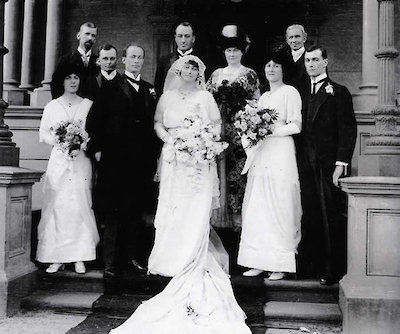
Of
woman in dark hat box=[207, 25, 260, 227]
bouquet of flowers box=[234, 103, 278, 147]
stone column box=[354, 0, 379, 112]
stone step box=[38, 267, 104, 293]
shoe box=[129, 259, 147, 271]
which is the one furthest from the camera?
stone column box=[354, 0, 379, 112]

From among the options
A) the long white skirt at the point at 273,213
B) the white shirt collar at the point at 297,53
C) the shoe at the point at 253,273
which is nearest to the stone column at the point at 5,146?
the long white skirt at the point at 273,213

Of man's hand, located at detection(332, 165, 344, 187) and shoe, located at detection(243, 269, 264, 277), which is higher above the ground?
man's hand, located at detection(332, 165, 344, 187)

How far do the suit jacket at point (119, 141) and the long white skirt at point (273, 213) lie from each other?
1.29m

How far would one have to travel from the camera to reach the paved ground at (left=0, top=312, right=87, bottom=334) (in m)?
5.01

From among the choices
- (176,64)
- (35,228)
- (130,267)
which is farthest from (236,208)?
(35,228)

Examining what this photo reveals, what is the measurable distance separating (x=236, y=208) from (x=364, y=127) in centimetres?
245

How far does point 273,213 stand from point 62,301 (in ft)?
7.47

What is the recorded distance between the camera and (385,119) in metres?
5.24

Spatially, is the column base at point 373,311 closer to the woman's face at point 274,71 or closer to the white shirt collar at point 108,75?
the woman's face at point 274,71

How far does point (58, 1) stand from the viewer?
9828 millimetres

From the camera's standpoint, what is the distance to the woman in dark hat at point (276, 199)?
5.45 m

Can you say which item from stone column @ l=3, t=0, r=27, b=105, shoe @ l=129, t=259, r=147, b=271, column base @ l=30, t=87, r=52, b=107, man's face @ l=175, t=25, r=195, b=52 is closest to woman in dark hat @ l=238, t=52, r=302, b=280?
shoe @ l=129, t=259, r=147, b=271

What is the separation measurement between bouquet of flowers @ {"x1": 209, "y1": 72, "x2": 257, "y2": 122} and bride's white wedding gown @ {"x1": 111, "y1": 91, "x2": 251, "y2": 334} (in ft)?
1.18

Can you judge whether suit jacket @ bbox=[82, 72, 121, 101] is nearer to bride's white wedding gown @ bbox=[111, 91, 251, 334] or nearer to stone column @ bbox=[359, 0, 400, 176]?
bride's white wedding gown @ bbox=[111, 91, 251, 334]
